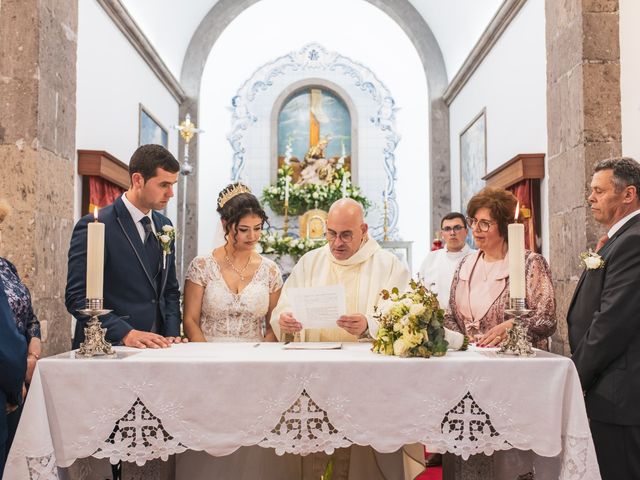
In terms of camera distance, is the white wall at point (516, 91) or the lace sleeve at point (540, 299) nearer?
the lace sleeve at point (540, 299)

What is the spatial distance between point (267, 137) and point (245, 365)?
9980 mm

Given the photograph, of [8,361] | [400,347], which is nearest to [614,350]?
[400,347]

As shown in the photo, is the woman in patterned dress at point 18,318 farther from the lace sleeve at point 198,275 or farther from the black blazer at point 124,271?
the lace sleeve at point 198,275

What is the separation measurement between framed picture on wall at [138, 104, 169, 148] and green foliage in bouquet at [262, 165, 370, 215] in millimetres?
2119

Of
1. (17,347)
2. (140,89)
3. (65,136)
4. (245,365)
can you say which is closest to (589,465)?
(245,365)

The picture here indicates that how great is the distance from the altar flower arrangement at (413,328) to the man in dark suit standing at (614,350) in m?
0.73

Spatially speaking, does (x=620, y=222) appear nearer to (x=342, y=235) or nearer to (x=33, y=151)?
(x=342, y=235)

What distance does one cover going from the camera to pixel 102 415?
278cm

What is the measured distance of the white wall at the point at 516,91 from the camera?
22.9 ft

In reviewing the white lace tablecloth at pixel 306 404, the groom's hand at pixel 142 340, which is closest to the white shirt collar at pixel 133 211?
the groom's hand at pixel 142 340

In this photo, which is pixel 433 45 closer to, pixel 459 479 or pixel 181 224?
pixel 181 224

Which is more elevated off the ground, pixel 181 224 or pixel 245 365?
pixel 181 224

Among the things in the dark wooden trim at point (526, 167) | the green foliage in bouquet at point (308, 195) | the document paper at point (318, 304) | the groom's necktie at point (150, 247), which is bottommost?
the document paper at point (318, 304)

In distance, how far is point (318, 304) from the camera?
3.25 m
